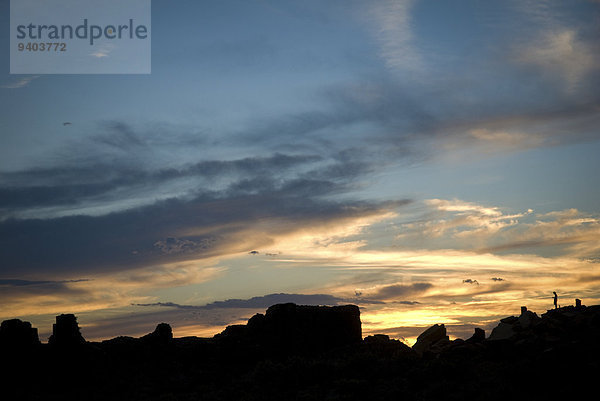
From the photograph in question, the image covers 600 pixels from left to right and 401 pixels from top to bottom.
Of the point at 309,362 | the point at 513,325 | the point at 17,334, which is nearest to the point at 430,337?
the point at 513,325

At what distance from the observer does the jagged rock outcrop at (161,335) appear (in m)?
53.3

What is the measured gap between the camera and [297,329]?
54.9 m

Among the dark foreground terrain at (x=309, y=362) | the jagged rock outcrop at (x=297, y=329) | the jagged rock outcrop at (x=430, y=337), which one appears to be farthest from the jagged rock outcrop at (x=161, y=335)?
the jagged rock outcrop at (x=430, y=337)

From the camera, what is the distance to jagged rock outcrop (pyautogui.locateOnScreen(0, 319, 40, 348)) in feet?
159

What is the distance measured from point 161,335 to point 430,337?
24637 millimetres

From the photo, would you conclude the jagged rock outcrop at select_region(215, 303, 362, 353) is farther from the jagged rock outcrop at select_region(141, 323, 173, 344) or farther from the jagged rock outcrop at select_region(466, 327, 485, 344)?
the jagged rock outcrop at select_region(466, 327, 485, 344)

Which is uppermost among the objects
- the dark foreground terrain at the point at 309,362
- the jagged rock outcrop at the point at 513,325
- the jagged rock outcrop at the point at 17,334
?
the jagged rock outcrop at the point at 17,334

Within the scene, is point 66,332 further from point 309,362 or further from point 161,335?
point 309,362

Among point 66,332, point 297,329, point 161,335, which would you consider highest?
point 66,332

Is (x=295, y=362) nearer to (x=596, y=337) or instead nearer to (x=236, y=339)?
(x=236, y=339)

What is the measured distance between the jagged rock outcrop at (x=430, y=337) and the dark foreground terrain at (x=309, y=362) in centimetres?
10

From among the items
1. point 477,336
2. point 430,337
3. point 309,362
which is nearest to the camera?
point 309,362

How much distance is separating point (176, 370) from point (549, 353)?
1168 inches

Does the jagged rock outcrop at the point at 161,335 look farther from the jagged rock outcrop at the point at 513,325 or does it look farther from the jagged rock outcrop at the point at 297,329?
the jagged rock outcrop at the point at 513,325
